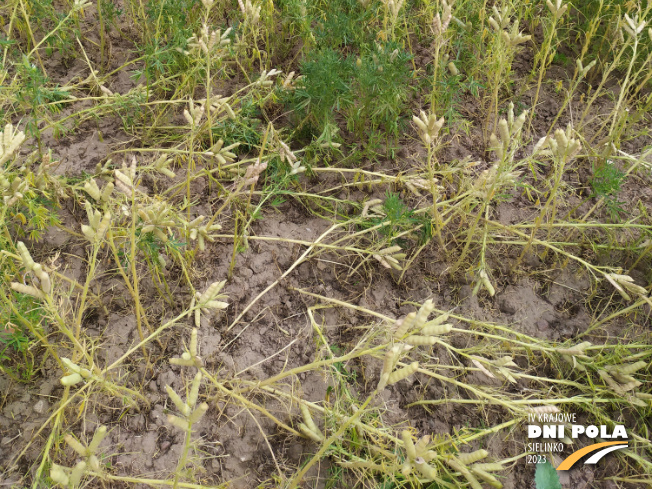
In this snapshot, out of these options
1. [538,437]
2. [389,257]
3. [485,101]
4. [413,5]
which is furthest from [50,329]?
[413,5]

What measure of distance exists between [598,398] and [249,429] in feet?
4.38

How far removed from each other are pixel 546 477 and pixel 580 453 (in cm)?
19

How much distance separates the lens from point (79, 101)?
2824 millimetres

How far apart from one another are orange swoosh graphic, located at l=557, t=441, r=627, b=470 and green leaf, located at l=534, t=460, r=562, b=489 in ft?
0.29

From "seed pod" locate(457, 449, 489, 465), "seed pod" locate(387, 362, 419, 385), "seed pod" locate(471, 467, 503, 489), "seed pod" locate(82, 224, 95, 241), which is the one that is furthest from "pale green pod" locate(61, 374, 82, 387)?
"seed pod" locate(471, 467, 503, 489)

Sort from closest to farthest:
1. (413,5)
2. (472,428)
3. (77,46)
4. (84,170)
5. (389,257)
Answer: (472,428) → (389,257) → (84,170) → (77,46) → (413,5)

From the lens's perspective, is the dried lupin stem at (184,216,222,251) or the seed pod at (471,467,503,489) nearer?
the seed pod at (471,467,503,489)

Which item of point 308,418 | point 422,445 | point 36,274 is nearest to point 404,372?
point 422,445

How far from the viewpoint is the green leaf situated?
73.7 inches

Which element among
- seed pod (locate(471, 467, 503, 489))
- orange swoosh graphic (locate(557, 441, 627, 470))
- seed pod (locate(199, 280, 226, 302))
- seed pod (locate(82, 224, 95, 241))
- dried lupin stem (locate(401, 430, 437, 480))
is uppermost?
seed pod (locate(82, 224, 95, 241))

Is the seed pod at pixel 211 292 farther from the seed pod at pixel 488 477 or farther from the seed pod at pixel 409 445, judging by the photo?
the seed pod at pixel 488 477

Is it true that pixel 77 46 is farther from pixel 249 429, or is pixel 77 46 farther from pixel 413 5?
pixel 249 429

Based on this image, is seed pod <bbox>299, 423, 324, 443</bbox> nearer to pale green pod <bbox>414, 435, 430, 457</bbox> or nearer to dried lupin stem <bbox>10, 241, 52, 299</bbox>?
pale green pod <bbox>414, 435, 430, 457</bbox>

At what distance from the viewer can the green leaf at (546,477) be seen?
1.87m
